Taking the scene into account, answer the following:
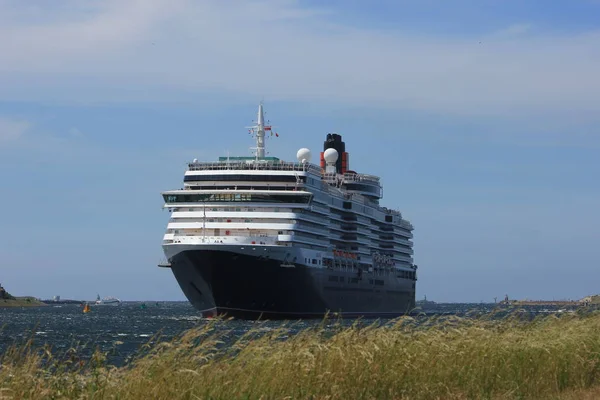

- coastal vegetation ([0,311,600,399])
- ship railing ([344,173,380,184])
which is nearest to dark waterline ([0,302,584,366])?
coastal vegetation ([0,311,600,399])

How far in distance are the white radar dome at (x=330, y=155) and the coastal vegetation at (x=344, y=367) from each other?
79.1m

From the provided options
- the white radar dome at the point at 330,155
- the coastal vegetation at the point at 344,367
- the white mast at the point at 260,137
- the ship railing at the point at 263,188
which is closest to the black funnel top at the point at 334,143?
the white radar dome at the point at 330,155

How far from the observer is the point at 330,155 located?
9862 centimetres

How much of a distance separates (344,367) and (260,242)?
50583 mm

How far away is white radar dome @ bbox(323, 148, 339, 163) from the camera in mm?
98562

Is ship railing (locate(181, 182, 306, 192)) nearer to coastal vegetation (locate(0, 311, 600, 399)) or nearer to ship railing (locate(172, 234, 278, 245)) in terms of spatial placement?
ship railing (locate(172, 234, 278, 245))

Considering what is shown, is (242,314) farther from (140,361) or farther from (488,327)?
(140,361)

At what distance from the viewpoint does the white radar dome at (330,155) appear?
3880 inches

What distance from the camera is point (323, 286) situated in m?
71.8

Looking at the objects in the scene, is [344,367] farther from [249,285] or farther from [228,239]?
[228,239]

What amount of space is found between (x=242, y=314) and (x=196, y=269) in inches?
161

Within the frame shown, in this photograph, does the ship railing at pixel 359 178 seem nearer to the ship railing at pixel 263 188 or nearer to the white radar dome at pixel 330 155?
the white radar dome at pixel 330 155

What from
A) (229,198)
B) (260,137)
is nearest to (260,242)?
(229,198)

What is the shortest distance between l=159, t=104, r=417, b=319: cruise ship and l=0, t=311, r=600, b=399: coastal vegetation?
147ft
